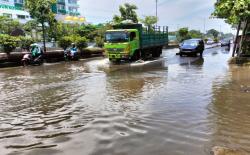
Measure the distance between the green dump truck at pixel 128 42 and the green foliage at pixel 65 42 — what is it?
512cm

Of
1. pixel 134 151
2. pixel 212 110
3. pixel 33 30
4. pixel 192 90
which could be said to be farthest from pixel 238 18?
pixel 33 30

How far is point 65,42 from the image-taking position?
28141 millimetres

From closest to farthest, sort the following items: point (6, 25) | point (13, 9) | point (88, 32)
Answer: point (6, 25), point (88, 32), point (13, 9)

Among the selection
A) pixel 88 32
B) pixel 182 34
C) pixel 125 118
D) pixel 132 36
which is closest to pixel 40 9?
pixel 132 36

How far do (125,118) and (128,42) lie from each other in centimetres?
1551

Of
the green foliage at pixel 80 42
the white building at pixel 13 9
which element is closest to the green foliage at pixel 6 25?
the white building at pixel 13 9

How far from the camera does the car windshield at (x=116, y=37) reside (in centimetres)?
2262

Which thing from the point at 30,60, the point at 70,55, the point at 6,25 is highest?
the point at 6,25

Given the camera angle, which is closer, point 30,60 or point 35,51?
point 30,60

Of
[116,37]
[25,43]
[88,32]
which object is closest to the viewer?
[116,37]

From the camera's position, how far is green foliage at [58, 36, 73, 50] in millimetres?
27922

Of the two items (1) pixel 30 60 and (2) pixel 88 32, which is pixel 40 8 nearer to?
(1) pixel 30 60

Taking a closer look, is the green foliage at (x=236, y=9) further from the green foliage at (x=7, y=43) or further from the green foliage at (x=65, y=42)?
the green foliage at (x=7, y=43)

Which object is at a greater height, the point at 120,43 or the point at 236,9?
the point at 236,9
